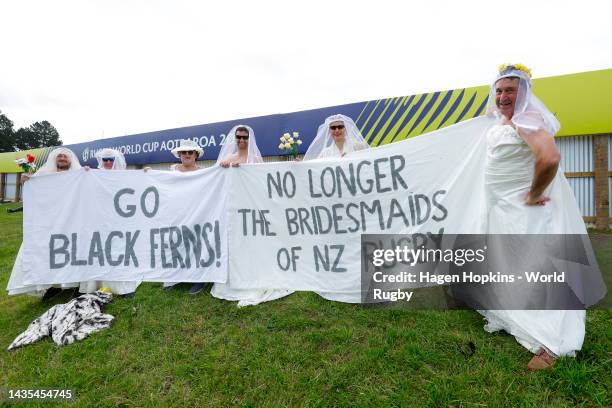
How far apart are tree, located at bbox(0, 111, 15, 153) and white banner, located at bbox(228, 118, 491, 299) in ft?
256

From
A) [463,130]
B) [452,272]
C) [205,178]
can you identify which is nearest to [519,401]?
[452,272]

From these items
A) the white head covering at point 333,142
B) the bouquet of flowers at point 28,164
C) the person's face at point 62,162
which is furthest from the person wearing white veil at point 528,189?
the bouquet of flowers at point 28,164

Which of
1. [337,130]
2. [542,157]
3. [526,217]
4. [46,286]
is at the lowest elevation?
[46,286]

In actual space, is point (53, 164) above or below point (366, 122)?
below

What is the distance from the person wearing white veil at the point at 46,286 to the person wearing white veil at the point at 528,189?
4.57 meters

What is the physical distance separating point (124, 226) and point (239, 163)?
1597mm

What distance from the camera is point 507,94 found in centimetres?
210

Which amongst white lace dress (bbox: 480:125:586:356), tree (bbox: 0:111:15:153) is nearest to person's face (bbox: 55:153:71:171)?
white lace dress (bbox: 480:125:586:356)

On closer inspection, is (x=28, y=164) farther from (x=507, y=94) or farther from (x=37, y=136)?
(x=37, y=136)

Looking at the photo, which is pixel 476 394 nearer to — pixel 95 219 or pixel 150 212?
pixel 150 212

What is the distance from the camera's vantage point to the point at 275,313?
281 cm

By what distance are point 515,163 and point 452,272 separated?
116cm

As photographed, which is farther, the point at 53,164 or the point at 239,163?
the point at 53,164

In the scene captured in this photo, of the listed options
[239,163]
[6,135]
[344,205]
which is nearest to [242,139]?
[239,163]
